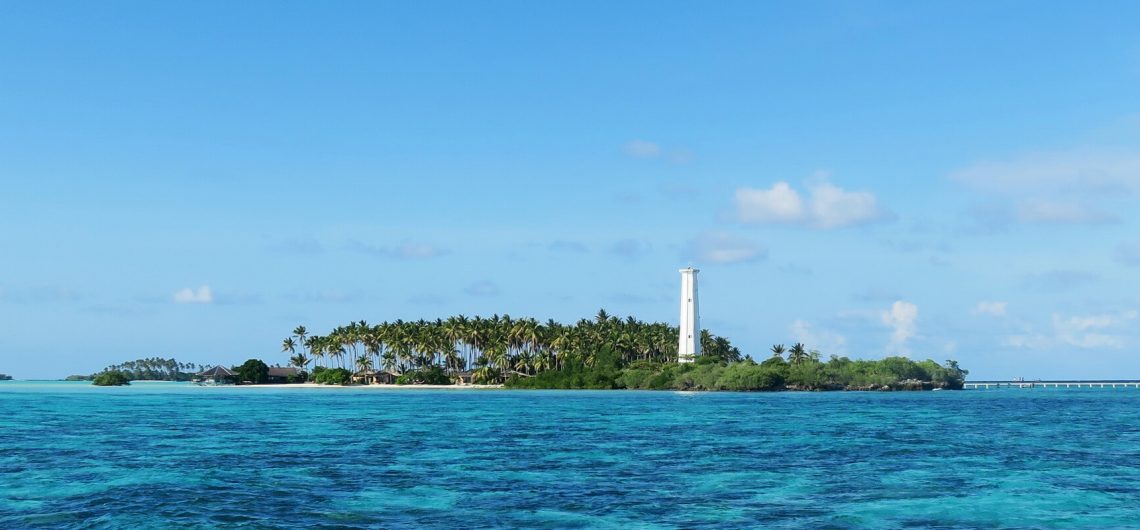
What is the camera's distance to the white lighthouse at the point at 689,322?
478ft

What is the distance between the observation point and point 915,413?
8050 centimetres

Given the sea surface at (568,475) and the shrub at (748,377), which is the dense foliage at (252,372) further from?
the sea surface at (568,475)

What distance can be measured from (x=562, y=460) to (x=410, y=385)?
14146cm

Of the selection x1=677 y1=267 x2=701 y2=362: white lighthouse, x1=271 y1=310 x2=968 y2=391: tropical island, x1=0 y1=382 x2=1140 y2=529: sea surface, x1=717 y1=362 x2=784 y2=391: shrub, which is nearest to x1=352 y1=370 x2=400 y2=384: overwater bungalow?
x1=271 y1=310 x2=968 y2=391: tropical island

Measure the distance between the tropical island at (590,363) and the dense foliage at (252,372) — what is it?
11.3m

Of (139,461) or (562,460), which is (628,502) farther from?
(139,461)

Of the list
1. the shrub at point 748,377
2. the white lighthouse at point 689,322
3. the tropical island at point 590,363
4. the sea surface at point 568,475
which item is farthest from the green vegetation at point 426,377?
the sea surface at point 568,475

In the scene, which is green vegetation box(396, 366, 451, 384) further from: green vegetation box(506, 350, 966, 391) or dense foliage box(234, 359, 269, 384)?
dense foliage box(234, 359, 269, 384)

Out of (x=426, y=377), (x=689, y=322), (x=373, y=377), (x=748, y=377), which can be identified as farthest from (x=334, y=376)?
(x=748, y=377)

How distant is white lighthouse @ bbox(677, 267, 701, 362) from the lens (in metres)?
146

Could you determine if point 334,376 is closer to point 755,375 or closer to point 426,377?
point 426,377

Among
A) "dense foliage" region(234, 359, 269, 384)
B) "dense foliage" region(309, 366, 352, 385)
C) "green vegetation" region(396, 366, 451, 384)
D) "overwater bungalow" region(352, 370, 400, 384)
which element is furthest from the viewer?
"dense foliage" region(234, 359, 269, 384)

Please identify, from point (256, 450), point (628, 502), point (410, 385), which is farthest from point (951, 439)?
point (410, 385)

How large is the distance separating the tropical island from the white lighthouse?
69.6 inches
